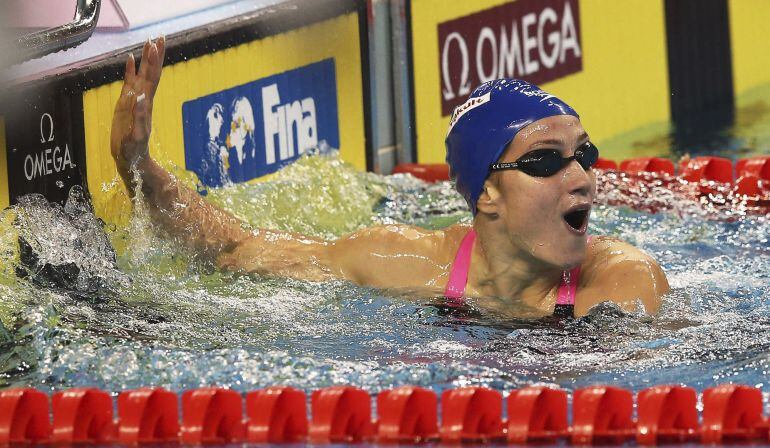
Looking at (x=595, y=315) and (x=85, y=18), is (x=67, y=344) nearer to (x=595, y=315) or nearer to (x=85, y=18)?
(x=85, y=18)

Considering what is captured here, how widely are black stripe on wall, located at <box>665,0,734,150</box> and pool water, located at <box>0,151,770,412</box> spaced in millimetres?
2980

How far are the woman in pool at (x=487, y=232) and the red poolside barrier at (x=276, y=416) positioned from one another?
0.86 meters

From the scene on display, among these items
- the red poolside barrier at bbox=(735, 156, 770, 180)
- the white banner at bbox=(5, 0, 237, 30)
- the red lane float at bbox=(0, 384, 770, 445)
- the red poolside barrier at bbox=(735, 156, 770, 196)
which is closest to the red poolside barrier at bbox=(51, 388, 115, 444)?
the red lane float at bbox=(0, 384, 770, 445)

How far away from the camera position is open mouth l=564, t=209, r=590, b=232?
3.34m

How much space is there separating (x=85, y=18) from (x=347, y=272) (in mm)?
1006

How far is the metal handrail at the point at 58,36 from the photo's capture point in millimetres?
3664

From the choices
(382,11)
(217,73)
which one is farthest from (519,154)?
(382,11)

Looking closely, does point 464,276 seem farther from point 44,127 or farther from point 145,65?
point 44,127

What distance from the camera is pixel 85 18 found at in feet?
12.2

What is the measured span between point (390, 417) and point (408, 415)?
0.12 ft

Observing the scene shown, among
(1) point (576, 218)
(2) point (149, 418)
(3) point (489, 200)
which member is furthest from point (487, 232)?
(2) point (149, 418)

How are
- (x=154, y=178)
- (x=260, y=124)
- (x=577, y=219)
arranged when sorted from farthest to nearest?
(x=260, y=124), (x=154, y=178), (x=577, y=219)

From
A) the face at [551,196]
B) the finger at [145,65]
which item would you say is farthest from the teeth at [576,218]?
the finger at [145,65]

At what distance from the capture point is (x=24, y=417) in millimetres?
2838
